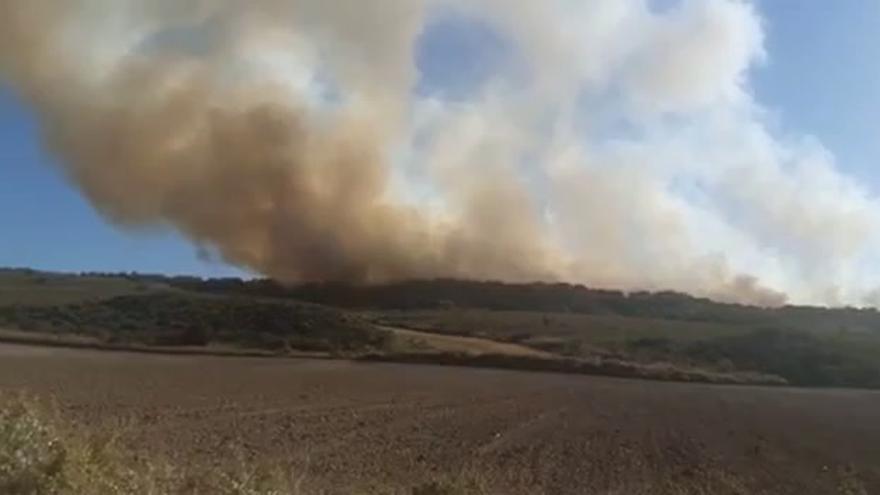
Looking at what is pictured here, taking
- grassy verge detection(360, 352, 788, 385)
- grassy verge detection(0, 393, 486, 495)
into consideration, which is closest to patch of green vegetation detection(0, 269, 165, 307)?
grassy verge detection(360, 352, 788, 385)

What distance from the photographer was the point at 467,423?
29453mm

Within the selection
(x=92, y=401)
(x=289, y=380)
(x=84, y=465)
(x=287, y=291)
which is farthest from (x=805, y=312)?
(x=84, y=465)

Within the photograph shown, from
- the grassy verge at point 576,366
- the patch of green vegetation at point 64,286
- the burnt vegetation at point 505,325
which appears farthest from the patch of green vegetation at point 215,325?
the patch of green vegetation at point 64,286

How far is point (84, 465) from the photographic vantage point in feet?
35.8

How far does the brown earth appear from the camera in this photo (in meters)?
22.3

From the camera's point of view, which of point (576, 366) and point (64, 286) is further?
point (64, 286)

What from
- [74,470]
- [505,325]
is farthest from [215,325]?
[74,470]

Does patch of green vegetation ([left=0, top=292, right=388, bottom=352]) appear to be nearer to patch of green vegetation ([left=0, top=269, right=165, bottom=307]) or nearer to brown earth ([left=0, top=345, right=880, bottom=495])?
brown earth ([left=0, top=345, right=880, bottom=495])

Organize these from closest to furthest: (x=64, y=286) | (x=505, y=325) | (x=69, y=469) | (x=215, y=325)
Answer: (x=69, y=469)
(x=215, y=325)
(x=505, y=325)
(x=64, y=286)

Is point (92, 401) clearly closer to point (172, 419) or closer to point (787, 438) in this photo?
point (172, 419)

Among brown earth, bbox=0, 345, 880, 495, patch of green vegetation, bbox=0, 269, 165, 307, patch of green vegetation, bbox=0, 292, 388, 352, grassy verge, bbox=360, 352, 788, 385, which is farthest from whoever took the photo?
patch of green vegetation, bbox=0, 269, 165, 307

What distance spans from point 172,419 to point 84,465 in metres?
15.7

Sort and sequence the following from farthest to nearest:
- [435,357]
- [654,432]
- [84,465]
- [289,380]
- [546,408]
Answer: [435,357] → [289,380] → [546,408] → [654,432] → [84,465]

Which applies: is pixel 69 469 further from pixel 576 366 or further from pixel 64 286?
pixel 64 286
